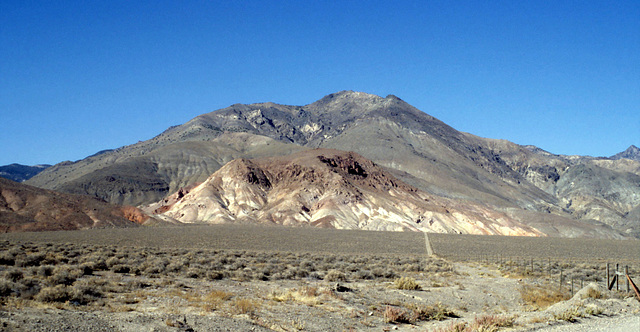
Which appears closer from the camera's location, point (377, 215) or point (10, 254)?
point (10, 254)

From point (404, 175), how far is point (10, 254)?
441 feet

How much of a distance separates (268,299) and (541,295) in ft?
40.7

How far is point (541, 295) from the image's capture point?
22859 millimetres

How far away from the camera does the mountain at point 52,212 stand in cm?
6906

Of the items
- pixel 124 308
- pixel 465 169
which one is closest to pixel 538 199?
pixel 465 169

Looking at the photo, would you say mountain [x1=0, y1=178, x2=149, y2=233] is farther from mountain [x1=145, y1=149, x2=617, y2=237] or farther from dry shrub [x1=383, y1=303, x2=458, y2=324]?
dry shrub [x1=383, y1=303, x2=458, y2=324]

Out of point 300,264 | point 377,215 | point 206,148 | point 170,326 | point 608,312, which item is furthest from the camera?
point 206,148

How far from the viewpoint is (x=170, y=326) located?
12867mm

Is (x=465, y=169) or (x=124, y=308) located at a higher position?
(x=465, y=169)

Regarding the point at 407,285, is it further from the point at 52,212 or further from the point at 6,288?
the point at 52,212

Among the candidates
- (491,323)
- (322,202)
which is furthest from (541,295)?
(322,202)

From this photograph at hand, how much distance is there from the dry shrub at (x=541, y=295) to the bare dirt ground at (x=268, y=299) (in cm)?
5

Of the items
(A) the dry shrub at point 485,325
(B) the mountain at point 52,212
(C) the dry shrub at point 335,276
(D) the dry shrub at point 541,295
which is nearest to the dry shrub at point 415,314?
(A) the dry shrub at point 485,325

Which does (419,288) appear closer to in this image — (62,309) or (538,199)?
(62,309)
